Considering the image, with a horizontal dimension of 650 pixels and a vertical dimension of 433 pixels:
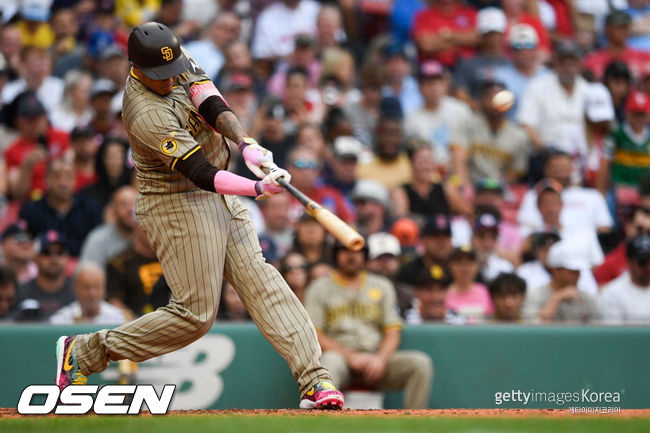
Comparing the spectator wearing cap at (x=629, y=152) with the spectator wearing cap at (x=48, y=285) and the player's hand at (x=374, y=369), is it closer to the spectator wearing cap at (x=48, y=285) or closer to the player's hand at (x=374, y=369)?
the player's hand at (x=374, y=369)

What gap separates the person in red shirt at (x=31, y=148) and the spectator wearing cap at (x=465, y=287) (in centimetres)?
392

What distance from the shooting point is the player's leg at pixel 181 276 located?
5145 mm

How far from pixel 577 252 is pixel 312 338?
3.85 meters

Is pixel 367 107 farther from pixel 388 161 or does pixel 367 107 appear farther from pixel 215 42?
pixel 215 42

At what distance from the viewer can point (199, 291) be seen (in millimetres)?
5141

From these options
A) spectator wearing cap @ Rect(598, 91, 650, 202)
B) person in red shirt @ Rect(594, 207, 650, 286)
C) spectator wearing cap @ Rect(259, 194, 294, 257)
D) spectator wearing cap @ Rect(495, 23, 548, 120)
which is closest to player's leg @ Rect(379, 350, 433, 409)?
spectator wearing cap @ Rect(259, 194, 294, 257)

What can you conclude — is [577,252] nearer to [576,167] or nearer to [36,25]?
[576,167]

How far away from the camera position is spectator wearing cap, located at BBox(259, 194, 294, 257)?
8.48 meters

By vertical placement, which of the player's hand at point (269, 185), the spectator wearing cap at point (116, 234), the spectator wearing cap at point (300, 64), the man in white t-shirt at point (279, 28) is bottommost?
the spectator wearing cap at point (116, 234)

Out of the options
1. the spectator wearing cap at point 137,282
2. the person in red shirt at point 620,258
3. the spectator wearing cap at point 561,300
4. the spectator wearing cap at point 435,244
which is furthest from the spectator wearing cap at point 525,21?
the spectator wearing cap at point 137,282

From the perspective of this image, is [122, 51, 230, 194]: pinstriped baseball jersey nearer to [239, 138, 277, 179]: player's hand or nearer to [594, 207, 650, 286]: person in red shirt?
[239, 138, 277, 179]: player's hand

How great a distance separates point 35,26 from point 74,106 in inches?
58.1

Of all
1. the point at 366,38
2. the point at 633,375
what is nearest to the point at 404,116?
the point at 366,38

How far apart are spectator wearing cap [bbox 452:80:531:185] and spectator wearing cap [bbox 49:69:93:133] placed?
150 inches
